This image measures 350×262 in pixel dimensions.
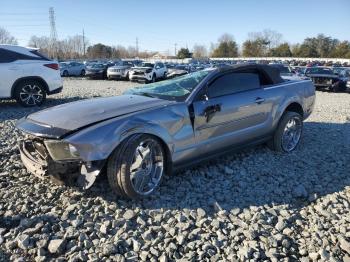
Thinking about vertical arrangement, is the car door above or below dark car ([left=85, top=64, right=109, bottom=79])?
above

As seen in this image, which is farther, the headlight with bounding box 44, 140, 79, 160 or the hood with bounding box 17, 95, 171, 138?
the hood with bounding box 17, 95, 171, 138

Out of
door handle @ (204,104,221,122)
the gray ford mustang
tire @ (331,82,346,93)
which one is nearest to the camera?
the gray ford mustang

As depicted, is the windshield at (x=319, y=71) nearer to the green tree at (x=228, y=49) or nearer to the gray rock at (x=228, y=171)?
the gray rock at (x=228, y=171)

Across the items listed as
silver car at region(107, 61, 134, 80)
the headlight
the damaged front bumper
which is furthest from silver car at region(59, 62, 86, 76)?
the headlight

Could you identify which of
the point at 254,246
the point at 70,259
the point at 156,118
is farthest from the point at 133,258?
the point at 156,118

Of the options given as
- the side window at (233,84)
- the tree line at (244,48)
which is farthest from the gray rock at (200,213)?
the tree line at (244,48)

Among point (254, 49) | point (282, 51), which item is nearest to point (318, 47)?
point (282, 51)

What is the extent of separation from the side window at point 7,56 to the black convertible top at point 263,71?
21.4ft

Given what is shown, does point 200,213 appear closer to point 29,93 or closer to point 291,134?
point 291,134

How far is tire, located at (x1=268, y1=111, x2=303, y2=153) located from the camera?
218 inches

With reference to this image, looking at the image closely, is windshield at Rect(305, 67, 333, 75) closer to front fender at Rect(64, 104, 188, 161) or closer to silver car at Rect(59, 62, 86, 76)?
front fender at Rect(64, 104, 188, 161)

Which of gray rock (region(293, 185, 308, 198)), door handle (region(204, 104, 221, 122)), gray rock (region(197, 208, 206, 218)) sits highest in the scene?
door handle (region(204, 104, 221, 122))

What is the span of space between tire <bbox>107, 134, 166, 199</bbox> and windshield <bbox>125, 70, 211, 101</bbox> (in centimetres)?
80

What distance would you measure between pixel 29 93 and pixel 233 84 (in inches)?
257
